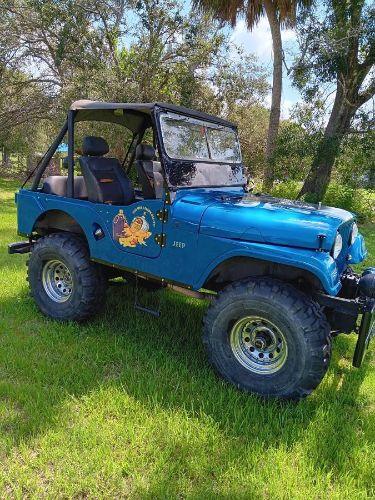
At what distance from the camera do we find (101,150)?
161 inches

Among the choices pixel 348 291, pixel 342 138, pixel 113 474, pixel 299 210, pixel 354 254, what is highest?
pixel 342 138

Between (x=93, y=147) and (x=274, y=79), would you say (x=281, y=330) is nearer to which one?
(x=93, y=147)

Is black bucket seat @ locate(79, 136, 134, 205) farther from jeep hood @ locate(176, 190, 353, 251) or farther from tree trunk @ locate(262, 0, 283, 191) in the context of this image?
tree trunk @ locate(262, 0, 283, 191)

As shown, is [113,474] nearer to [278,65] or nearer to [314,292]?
[314,292]

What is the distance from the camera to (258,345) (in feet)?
9.81

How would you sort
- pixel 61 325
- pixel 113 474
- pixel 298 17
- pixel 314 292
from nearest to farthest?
pixel 113 474 < pixel 314 292 < pixel 61 325 < pixel 298 17

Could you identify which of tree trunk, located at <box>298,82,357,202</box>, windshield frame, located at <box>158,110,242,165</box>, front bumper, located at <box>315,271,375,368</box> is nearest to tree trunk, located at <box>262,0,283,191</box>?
tree trunk, located at <box>298,82,357,202</box>

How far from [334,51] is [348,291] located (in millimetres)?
7708

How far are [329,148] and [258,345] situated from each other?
880 centimetres

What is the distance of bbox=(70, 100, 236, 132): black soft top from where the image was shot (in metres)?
3.46

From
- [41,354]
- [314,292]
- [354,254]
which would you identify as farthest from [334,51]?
[41,354]

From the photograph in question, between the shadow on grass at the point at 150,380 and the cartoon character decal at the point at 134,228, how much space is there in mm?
882

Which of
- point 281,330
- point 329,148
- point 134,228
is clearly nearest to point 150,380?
point 281,330

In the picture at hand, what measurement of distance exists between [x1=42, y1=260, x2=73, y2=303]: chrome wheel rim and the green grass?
411 millimetres
